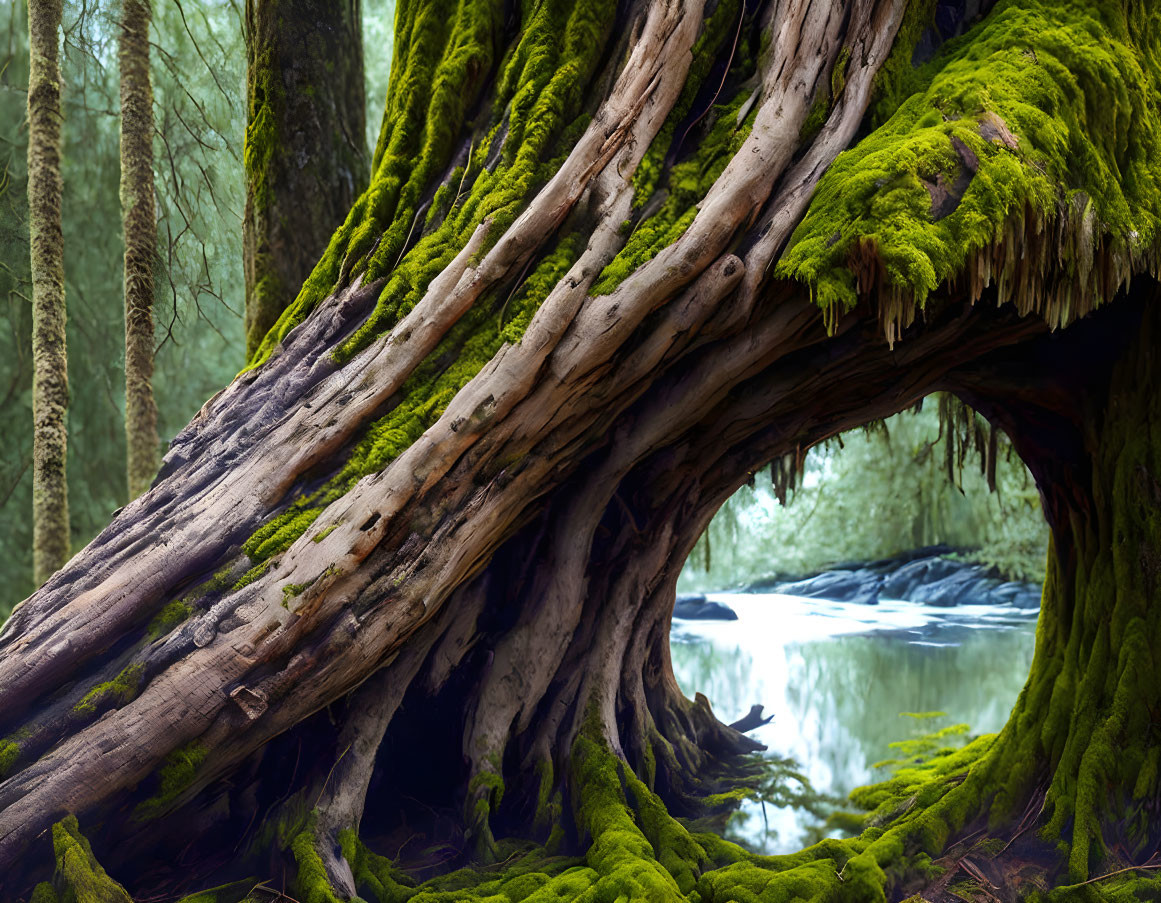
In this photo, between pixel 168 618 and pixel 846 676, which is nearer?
pixel 168 618

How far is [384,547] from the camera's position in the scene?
2789 millimetres

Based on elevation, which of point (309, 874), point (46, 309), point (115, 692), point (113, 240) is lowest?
point (309, 874)

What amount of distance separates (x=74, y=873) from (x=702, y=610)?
44.3ft

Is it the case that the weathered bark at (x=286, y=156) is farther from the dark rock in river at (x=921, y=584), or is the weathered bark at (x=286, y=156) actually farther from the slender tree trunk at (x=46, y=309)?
the dark rock in river at (x=921, y=584)

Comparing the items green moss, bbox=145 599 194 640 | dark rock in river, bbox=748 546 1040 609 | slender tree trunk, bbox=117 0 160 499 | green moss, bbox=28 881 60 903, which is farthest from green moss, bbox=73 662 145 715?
dark rock in river, bbox=748 546 1040 609

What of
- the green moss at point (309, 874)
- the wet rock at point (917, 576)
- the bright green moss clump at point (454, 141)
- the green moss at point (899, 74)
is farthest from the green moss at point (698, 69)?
the wet rock at point (917, 576)

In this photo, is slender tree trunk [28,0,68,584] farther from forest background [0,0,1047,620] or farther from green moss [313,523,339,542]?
green moss [313,523,339,542]

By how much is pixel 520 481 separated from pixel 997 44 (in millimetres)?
2363

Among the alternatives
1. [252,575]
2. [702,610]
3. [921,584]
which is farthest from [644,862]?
[921,584]

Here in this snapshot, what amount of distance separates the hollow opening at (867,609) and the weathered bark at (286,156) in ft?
9.30

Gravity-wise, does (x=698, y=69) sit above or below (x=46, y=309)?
above

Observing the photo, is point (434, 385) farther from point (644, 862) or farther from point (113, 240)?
point (113, 240)

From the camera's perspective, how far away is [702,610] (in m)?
15.3

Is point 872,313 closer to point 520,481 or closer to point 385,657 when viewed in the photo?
point 520,481
